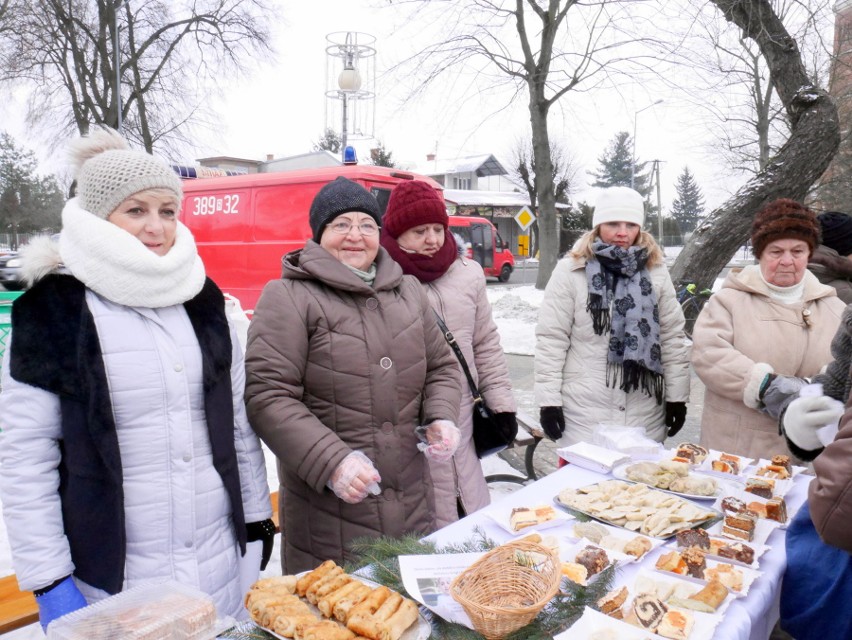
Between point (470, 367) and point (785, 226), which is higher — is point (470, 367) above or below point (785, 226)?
below

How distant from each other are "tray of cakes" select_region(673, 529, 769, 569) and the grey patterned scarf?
1.19 meters

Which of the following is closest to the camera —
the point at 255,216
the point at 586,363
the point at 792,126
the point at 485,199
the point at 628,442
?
the point at 628,442

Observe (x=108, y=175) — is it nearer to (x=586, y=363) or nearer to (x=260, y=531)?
(x=260, y=531)

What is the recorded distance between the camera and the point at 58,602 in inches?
65.2

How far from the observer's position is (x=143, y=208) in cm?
187

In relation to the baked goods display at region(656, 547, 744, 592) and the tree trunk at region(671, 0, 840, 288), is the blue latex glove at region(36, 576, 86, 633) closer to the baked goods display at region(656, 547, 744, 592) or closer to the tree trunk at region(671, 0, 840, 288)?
the baked goods display at region(656, 547, 744, 592)

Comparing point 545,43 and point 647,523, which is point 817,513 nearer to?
point 647,523

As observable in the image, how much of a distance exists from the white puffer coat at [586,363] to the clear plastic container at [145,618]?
7.05 feet

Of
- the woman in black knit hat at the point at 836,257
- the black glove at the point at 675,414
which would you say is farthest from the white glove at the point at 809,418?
the woman in black knit hat at the point at 836,257

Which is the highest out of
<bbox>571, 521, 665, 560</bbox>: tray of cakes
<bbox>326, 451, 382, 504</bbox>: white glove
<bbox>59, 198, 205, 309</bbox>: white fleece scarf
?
<bbox>59, 198, 205, 309</bbox>: white fleece scarf

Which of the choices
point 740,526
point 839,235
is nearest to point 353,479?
point 740,526

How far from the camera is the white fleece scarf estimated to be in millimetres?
1739

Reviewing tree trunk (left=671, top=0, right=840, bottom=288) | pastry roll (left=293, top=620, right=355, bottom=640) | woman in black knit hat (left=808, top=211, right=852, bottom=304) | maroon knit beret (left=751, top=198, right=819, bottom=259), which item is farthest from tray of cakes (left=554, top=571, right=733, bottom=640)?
tree trunk (left=671, top=0, right=840, bottom=288)

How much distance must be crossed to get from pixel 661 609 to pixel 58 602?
1.58 m
